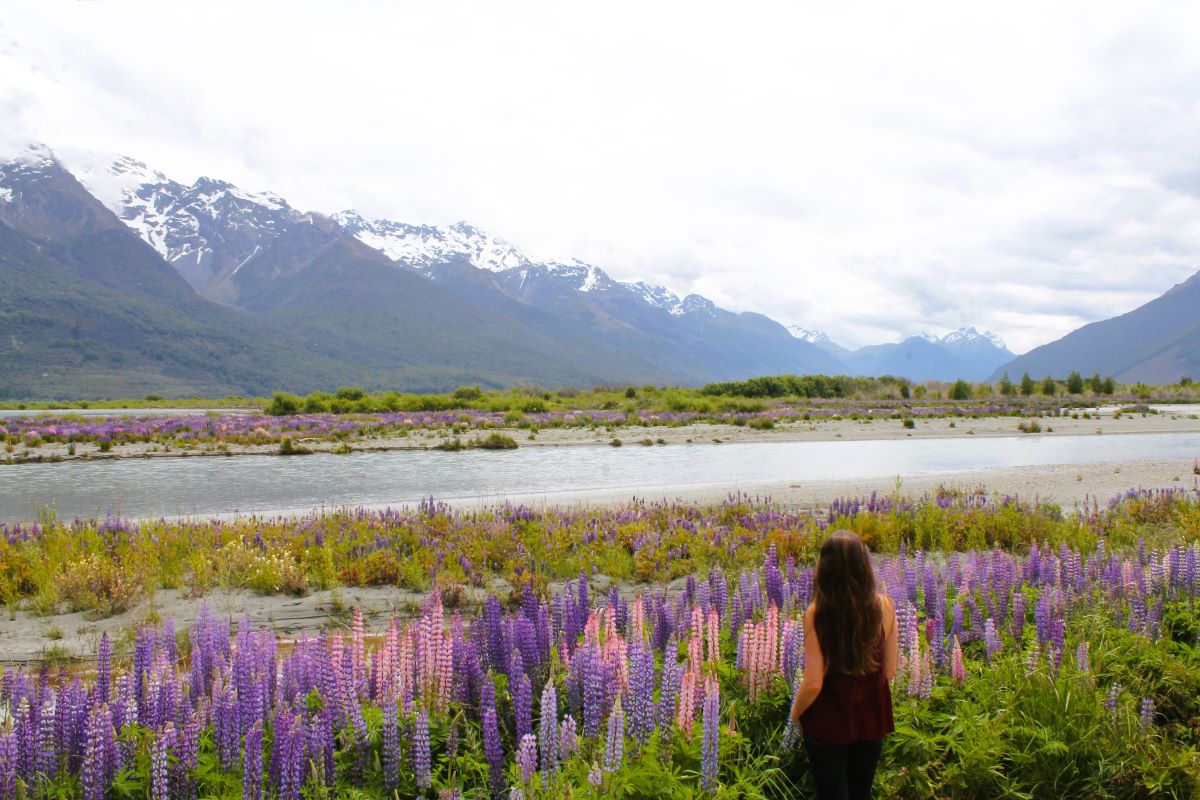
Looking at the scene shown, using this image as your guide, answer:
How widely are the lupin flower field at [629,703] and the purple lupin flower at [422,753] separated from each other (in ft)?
0.04

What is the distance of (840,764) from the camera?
407 centimetres

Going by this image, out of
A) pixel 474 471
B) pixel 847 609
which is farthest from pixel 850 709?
pixel 474 471

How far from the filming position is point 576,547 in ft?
38.0

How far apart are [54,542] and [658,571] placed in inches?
355

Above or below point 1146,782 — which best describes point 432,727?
above

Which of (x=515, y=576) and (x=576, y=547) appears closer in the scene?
(x=515, y=576)

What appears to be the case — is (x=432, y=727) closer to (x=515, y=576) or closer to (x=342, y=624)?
(x=342, y=624)

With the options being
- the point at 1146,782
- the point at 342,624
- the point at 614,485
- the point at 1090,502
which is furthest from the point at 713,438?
the point at 1146,782

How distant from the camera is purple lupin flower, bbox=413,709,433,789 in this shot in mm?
3922

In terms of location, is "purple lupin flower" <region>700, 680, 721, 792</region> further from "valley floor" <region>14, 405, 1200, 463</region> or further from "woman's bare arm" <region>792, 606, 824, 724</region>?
"valley floor" <region>14, 405, 1200, 463</region>

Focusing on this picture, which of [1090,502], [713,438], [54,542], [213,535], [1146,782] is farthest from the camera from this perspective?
[713,438]

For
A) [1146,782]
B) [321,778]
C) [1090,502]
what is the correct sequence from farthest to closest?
[1090,502]
[1146,782]
[321,778]

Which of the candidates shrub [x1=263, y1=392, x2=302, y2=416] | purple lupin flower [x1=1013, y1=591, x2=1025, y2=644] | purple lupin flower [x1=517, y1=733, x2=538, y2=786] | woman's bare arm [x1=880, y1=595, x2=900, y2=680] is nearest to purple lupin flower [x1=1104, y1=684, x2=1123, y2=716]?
purple lupin flower [x1=1013, y1=591, x2=1025, y2=644]

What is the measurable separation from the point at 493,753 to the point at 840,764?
1.84 m
